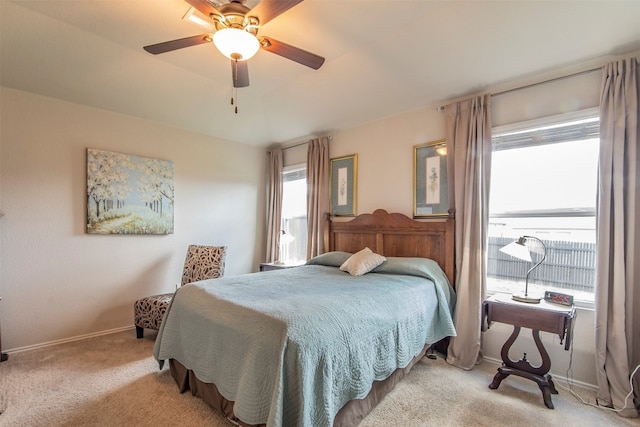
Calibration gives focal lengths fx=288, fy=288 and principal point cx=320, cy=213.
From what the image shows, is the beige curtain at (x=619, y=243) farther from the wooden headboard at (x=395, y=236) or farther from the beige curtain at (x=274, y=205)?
the beige curtain at (x=274, y=205)

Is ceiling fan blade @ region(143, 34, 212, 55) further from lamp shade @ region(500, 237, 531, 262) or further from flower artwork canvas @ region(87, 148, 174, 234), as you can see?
lamp shade @ region(500, 237, 531, 262)

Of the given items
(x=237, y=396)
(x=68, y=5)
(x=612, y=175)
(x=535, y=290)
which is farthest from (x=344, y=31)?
(x=535, y=290)

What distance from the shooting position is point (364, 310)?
74.9 inches

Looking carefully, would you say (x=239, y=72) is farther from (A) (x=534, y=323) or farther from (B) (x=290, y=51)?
(A) (x=534, y=323)

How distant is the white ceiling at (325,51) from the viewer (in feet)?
6.85

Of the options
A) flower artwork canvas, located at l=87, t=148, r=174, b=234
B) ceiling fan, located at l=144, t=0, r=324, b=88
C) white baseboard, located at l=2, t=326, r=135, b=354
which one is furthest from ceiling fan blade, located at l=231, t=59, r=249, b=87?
white baseboard, located at l=2, t=326, r=135, b=354

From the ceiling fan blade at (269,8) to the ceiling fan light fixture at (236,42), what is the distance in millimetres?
113

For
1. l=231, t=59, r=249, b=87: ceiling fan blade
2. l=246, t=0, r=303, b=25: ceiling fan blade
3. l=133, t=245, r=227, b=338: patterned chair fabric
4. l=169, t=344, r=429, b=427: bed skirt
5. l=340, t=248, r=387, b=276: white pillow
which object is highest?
l=246, t=0, r=303, b=25: ceiling fan blade

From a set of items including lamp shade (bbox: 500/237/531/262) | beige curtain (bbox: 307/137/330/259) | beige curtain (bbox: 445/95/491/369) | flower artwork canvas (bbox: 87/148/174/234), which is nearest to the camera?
lamp shade (bbox: 500/237/531/262)

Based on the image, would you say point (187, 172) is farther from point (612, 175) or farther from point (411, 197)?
point (612, 175)

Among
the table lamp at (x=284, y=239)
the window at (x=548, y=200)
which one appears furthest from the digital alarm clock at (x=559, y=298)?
the table lamp at (x=284, y=239)

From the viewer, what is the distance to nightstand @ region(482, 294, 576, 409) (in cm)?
215

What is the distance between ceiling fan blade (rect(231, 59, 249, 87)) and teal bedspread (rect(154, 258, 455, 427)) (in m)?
1.60

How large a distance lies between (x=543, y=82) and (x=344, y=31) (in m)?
1.89
